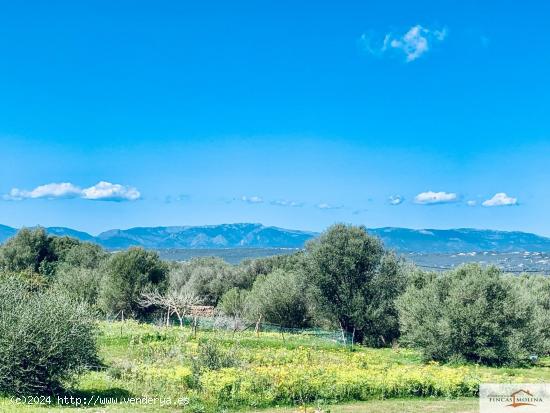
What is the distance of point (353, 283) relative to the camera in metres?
49.8

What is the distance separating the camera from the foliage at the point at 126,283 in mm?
59281

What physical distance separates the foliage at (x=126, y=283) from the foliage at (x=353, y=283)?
64.4 feet

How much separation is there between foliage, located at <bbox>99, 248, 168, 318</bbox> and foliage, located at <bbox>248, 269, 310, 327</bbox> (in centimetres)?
1201

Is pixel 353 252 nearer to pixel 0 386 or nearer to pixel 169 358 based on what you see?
pixel 169 358

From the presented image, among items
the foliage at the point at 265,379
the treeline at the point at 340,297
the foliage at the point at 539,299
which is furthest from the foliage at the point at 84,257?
the foliage at the point at 265,379

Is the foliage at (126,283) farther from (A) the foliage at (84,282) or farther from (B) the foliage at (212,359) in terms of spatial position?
(B) the foliage at (212,359)

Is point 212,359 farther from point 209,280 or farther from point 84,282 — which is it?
point 209,280

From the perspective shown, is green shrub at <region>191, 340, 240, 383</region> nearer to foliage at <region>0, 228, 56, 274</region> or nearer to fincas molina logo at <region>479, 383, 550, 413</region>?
fincas molina logo at <region>479, 383, 550, 413</region>

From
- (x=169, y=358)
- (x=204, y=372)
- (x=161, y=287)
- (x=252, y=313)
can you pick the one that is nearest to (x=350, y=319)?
(x=252, y=313)

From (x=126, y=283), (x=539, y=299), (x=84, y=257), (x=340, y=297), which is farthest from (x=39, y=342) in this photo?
(x=84, y=257)

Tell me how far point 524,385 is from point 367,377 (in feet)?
21.3

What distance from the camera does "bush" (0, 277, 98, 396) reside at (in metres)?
17.4

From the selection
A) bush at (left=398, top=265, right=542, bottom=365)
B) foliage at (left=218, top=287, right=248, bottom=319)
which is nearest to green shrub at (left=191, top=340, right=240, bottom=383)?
bush at (left=398, top=265, right=542, bottom=365)

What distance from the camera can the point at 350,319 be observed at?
4972 cm
